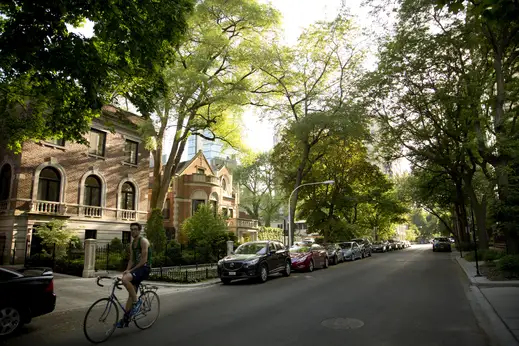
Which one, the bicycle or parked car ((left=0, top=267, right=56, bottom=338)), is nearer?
the bicycle

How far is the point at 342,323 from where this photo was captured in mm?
7480

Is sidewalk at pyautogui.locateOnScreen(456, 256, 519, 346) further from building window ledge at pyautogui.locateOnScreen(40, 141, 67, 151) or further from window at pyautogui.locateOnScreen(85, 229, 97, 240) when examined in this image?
building window ledge at pyautogui.locateOnScreen(40, 141, 67, 151)

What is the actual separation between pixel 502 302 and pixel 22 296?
437 inches

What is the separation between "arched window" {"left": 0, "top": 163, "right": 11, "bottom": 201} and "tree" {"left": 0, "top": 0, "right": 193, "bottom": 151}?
12.5 metres

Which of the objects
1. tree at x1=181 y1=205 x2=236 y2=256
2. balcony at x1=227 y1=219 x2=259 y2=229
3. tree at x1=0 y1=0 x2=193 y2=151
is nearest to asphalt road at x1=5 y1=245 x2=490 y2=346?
tree at x1=0 y1=0 x2=193 y2=151

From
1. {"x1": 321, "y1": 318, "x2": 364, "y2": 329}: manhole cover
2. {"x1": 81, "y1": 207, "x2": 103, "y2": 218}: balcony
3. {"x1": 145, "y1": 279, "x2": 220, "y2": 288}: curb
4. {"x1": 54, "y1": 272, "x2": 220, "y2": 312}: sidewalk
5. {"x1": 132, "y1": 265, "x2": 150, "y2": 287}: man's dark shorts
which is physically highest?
{"x1": 81, "y1": 207, "x2": 103, "y2": 218}: balcony

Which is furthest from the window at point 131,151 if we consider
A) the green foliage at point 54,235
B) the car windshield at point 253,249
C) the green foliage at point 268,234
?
the green foliage at point 268,234

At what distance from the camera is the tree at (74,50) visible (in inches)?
304

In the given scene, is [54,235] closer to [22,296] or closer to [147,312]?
[22,296]

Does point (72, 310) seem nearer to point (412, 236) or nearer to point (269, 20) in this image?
point (269, 20)

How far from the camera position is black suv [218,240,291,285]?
14.4 meters

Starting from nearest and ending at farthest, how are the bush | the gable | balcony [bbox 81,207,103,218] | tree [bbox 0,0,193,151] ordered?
tree [bbox 0,0,193,151] → the bush → balcony [bbox 81,207,103,218] → the gable

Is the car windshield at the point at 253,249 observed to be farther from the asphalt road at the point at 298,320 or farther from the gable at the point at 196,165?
the gable at the point at 196,165

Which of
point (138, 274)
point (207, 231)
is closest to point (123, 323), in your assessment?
point (138, 274)
